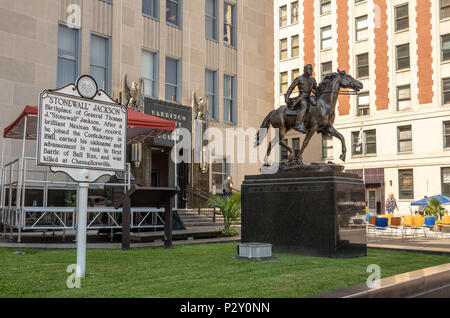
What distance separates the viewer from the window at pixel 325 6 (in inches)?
1673

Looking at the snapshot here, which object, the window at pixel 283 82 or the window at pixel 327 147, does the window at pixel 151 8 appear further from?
the window at pixel 283 82

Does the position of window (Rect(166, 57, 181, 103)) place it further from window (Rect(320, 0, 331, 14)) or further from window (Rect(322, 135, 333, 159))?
window (Rect(320, 0, 331, 14))

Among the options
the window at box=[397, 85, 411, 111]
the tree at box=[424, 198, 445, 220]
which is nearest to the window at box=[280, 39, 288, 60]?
the window at box=[397, 85, 411, 111]

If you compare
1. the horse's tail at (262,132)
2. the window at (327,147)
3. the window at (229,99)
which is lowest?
the horse's tail at (262,132)

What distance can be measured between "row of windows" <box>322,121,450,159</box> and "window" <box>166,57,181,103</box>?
14011 mm

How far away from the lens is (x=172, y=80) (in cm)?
2564

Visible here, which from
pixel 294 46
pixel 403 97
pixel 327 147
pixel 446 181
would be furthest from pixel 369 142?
pixel 294 46

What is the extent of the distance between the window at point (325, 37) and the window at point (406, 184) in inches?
526

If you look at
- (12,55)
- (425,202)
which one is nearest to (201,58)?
(12,55)

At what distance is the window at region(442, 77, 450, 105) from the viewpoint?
34281 mm

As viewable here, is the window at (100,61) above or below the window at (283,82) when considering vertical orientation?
below

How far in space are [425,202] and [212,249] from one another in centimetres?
1951

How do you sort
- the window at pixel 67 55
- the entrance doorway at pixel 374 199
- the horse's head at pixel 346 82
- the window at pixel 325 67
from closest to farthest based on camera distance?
1. the horse's head at pixel 346 82
2. the window at pixel 67 55
3. the entrance doorway at pixel 374 199
4. the window at pixel 325 67

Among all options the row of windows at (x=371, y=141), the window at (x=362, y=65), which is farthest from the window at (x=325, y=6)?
the row of windows at (x=371, y=141)
